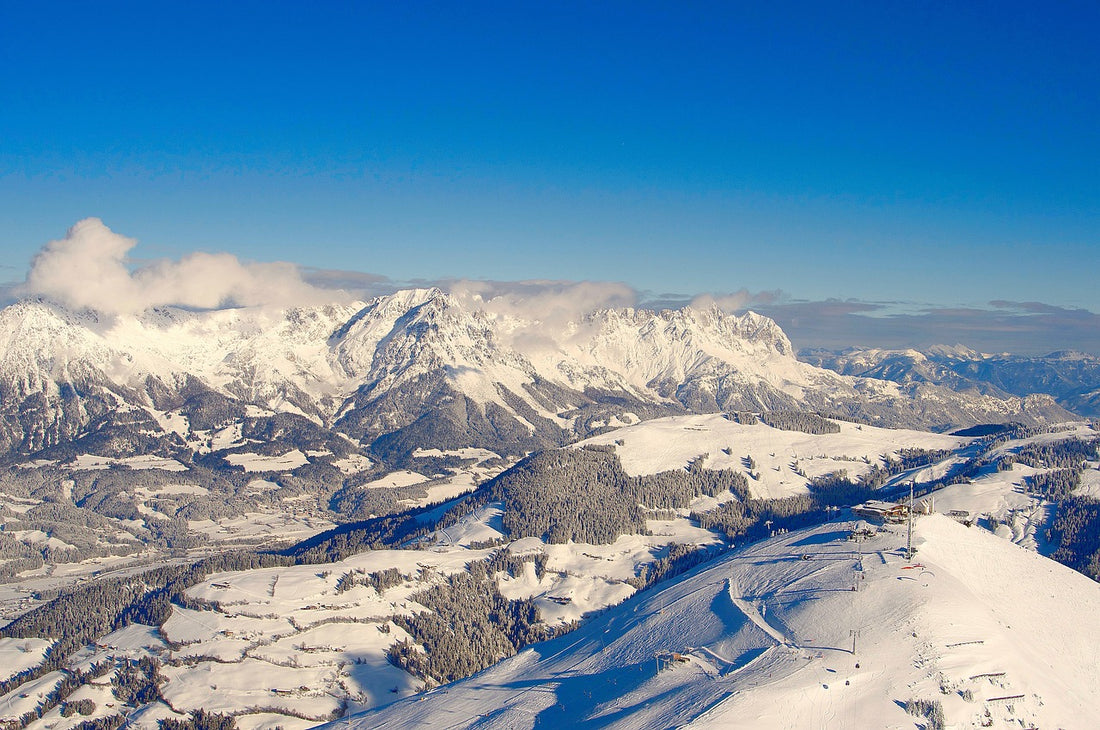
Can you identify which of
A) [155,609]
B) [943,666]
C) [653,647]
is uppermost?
[943,666]

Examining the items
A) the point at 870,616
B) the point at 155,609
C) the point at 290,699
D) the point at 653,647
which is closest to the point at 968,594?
the point at 870,616

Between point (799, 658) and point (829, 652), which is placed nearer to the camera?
point (799, 658)

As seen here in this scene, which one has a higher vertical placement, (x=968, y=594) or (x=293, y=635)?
(x=968, y=594)

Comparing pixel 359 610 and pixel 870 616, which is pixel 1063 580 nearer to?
pixel 870 616

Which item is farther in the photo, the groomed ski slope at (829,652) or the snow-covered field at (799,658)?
the snow-covered field at (799,658)

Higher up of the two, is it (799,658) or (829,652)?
(829,652)

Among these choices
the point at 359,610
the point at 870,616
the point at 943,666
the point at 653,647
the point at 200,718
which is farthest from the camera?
the point at 359,610

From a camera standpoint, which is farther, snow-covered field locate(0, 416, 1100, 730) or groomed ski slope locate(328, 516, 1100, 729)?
snow-covered field locate(0, 416, 1100, 730)

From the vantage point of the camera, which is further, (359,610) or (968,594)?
(359,610)
